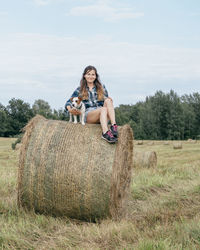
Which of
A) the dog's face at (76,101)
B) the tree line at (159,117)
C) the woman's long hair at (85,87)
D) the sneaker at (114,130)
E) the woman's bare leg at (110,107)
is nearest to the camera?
the sneaker at (114,130)

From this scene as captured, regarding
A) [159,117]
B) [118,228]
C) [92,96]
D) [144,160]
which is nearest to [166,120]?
[159,117]

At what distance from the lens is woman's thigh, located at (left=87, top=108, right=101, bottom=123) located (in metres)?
6.20

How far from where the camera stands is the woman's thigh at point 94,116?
6.20 meters

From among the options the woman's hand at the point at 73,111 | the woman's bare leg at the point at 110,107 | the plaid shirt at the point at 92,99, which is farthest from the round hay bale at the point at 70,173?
the plaid shirt at the point at 92,99

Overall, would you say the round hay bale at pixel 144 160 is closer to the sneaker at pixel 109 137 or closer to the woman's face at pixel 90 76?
the woman's face at pixel 90 76

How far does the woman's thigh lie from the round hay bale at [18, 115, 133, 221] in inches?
19.4

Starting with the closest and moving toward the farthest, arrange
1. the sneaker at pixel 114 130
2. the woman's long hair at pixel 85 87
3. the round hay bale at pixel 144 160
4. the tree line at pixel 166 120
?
the sneaker at pixel 114 130, the woman's long hair at pixel 85 87, the round hay bale at pixel 144 160, the tree line at pixel 166 120

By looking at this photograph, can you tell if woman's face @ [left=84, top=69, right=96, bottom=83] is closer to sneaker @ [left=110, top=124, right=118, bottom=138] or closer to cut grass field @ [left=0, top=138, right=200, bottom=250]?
sneaker @ [left=110, top=124, right=118, bottom=138]

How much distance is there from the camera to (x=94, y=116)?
6.27 m

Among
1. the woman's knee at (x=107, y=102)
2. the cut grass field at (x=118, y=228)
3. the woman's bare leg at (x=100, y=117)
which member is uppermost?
the woman's knee at (x=107, y=102)

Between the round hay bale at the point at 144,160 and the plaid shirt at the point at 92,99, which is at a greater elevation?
the plaid shirt at the point at 92,99

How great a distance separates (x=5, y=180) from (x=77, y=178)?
292 centimetres

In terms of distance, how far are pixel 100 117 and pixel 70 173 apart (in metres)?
1.13

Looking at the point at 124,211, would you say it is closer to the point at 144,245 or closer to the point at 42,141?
the point at 42,141
